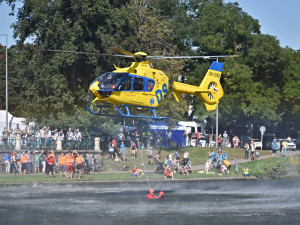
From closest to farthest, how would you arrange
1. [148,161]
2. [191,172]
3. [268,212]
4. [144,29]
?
1. [268,212]
2. [191,172]
3. [148,161]
4. [144,29]

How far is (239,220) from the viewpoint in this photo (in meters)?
42.2

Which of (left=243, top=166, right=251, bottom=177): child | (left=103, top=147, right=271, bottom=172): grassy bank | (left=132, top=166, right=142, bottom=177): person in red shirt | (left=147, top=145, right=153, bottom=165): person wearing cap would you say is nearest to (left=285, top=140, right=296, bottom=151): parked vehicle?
(left=103, top=147, right=271, bottom=172): grassy bank

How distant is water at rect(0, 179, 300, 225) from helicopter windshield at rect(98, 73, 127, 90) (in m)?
9.75

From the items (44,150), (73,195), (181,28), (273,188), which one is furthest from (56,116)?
(181,28)

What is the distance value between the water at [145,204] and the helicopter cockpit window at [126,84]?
9503 mm

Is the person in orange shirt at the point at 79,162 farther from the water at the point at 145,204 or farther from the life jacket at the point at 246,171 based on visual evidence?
the life jacket at the point at 246,171

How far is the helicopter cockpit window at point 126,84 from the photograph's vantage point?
3556 cm

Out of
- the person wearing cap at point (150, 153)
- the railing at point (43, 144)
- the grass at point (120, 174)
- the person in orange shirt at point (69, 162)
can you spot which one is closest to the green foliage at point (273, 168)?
the grass at point (120, 174)

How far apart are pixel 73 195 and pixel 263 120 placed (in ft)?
136

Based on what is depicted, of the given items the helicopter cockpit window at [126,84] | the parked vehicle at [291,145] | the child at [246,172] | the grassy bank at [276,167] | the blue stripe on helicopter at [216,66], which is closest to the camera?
the helicopter cockpit window at [126,84]

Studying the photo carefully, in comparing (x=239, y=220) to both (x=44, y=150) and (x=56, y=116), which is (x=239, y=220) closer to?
(x=44, y=150)

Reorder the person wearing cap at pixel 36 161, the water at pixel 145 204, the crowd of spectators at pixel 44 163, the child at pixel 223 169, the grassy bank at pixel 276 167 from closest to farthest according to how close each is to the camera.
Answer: the water at pixel 145 204
the crowd of spectators at pixel 44 163
the person wearing cap at pixel 36 161
the child at pixel 223 169
the grassy bank at pixel 276 167

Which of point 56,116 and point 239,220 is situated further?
point 56,116

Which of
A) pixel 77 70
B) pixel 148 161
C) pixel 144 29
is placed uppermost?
pixel 144 29
